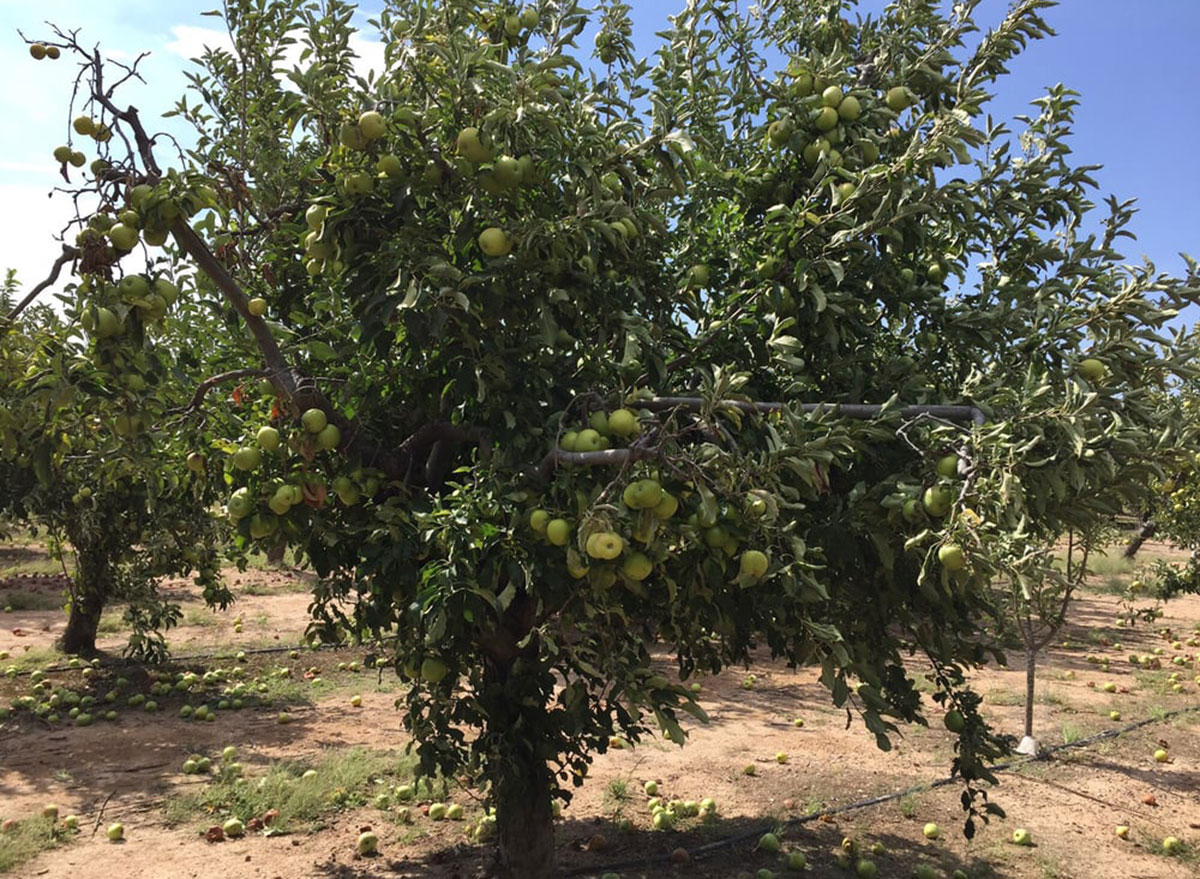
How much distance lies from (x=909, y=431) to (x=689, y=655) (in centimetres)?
152

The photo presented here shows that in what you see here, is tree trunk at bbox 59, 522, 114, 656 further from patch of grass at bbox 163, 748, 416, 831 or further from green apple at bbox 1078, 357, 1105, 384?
green apple at bbox 1078, 357, 1105, 384

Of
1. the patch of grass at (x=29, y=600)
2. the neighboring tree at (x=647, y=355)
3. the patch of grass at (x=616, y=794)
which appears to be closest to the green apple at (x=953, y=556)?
the neighboring tree at (x=647, y=355)

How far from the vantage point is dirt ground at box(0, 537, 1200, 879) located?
19.0 feet

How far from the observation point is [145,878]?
541 centimetres

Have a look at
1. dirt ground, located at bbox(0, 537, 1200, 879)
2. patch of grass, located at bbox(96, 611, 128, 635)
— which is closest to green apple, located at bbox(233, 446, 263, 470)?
dirt ground, located at bbox(0, 537, 1200, 879)

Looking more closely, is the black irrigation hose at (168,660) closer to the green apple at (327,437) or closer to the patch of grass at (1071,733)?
the green apple at (327,437)

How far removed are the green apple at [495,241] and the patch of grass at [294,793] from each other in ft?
16.2

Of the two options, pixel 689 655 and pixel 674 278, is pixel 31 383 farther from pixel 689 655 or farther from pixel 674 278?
pixel 689 655

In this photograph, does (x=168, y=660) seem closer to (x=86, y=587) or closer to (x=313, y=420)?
(x=86, y=587)

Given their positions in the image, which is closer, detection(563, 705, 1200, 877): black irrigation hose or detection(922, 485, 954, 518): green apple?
detection(922, 485, 954, 518): green apple

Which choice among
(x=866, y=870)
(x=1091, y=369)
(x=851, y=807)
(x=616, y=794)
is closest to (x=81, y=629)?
(x=616, y=794)

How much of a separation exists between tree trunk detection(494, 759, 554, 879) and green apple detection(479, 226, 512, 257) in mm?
2777

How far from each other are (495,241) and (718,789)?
565 centimetres

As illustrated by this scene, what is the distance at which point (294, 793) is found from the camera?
673cm
